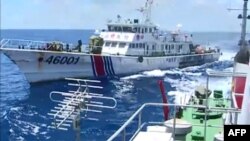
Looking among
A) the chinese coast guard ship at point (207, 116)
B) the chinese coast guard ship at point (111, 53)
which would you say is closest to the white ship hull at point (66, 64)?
the chinese coast guard ship at point (111, 53)

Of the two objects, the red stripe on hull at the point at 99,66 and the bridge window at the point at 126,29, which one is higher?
the bridge window at the point at 126,29

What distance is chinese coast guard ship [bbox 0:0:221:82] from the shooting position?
142 feet

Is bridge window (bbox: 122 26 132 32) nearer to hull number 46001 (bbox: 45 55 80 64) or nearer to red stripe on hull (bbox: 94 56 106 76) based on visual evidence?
red stripe on hull (bbox: 94 56 106 76)

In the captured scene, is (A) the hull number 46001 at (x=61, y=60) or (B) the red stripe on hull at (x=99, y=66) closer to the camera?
(A) the hull number 46001 at (x=61, y=60)

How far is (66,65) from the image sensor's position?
44688mm

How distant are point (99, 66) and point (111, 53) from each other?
4327mm

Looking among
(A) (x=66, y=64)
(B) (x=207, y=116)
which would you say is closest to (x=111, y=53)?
(A) (x=66, y=64)

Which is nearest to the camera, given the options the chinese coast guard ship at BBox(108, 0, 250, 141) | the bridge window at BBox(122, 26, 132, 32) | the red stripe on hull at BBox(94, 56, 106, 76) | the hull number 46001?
the chinese coast guard ship at BBox(108, 0, 250, 141)

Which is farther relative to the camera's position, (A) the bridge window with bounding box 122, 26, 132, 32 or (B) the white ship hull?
(A) the bridge window with bounding box 122, 26, 132, 32

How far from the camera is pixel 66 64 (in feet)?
146

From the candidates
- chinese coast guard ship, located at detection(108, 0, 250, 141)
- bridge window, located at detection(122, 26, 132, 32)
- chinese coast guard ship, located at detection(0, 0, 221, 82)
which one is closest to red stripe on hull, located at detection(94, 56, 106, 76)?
chinese coast guard ship, located at detection(0, 0, 221, 82)

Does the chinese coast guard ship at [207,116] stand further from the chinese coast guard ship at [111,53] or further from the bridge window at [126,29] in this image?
the bridge window at [126,29]

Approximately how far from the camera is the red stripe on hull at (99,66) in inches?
1763

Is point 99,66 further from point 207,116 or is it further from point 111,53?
point 207,116
